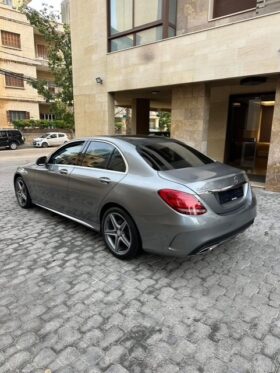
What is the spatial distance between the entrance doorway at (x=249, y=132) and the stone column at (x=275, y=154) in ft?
7.46

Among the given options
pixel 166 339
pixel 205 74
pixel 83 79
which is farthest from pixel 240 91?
pixel 166 339

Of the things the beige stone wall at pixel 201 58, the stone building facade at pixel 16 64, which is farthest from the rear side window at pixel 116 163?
the stone building facade at pixel 16 64

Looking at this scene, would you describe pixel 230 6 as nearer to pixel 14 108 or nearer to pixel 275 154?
pixel 275 154

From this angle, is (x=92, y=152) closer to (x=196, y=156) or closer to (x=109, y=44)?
(x=196, y=156)

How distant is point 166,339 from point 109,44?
9.64m

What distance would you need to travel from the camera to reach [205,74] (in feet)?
23.1

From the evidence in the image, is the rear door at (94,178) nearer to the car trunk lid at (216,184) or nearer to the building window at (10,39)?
the car trunk lid at (216,184)

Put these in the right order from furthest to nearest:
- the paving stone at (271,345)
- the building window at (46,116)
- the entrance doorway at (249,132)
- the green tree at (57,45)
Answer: the building window at (46,116) → the green tree at (57,45) → the entrance doorway at (249,132) → the paving stone at (271,345)

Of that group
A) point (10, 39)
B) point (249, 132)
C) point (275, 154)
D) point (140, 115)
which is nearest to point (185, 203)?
point (275, 154)

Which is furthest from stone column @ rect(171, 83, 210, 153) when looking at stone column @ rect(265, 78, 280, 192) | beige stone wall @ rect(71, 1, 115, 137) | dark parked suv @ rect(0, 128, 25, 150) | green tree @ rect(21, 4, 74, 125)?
dark parked suv @ rect(0, 128, 25, 150)

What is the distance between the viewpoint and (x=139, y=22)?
870 cm

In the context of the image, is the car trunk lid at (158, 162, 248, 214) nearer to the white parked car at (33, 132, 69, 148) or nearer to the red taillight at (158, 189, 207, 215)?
the red taillight at (158, 189, 207, 215)

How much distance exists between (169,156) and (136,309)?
1.82 meters

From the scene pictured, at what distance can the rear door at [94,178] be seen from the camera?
3475 millimetres
